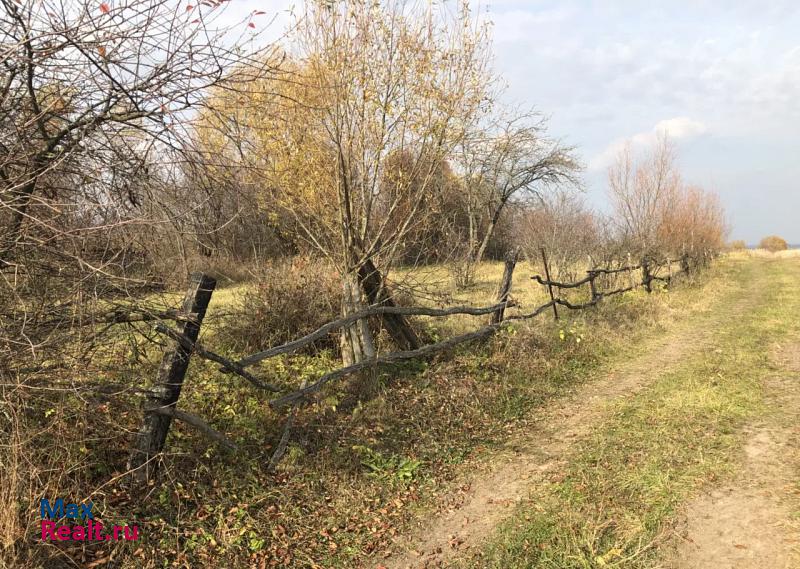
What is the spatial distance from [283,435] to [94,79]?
9.91ft

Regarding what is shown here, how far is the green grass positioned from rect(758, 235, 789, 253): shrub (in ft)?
230

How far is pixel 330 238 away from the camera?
6.35 meters

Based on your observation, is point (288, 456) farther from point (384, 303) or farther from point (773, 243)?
point (773, 243)

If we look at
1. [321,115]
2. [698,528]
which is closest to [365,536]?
[698,528]

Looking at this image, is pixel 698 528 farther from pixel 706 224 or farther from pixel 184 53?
pixel 706 224

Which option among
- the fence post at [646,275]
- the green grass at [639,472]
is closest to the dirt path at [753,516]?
the green grass at [639,472]

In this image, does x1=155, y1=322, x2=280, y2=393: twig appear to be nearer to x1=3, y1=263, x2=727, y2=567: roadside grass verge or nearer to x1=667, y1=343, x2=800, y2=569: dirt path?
x1=3, y1=263, x2=727, y2=567: roadside grass verge

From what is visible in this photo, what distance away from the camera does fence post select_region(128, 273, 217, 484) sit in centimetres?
349

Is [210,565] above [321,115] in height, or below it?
below

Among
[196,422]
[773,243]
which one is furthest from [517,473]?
[773,243]

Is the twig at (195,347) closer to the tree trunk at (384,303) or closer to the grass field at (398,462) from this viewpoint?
the grass field at (398,462)

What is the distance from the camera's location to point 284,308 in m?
6.82

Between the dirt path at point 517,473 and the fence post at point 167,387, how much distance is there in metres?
1.78

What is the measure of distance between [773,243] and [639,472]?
7546 centimetres
